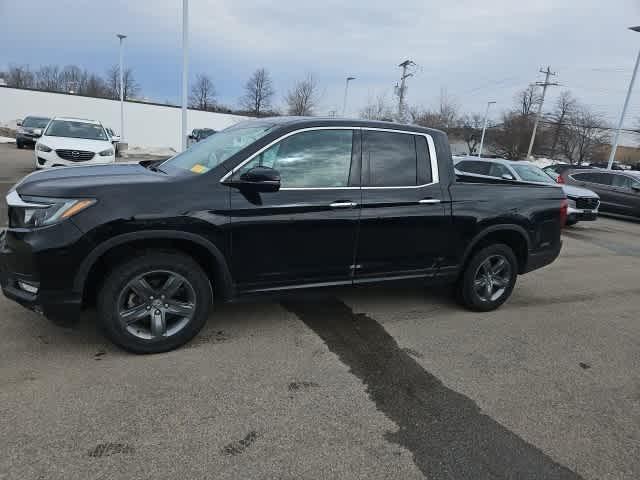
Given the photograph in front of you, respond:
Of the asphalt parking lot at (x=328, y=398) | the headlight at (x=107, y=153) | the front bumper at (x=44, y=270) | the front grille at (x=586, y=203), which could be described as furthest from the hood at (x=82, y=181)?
the front grille at (x=586, y=203)

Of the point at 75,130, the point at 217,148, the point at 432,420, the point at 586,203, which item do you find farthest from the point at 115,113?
the point at 432,420

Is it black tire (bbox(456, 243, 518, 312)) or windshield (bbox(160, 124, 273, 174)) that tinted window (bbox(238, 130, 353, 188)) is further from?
black tire (bbox(456, 243, 518, 312))

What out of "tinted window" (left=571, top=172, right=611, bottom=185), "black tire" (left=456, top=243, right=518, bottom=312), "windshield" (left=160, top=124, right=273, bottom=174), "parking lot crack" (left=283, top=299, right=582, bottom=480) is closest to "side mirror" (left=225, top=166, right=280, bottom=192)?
"windshield" (left=160, top=124, right=273, bottom=174)

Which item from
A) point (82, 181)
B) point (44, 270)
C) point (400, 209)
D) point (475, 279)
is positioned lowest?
point (475, 279)

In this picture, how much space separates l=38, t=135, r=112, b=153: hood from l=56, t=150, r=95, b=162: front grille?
88 mm

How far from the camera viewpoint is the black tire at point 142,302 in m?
3.23

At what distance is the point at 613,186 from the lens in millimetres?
14875

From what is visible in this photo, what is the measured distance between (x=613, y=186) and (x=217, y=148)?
1526cm

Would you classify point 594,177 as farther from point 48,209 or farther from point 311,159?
point 48,209

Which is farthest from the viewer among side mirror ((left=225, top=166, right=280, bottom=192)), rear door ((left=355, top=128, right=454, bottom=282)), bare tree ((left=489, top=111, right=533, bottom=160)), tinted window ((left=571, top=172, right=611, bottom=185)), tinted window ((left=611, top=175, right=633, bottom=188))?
bare tree ((left=489, top=111, right=533, bottom=160))

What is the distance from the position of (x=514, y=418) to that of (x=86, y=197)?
327cm

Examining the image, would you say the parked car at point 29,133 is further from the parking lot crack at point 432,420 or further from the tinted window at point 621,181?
the tinted window at point 621,181

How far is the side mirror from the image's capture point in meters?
3.33

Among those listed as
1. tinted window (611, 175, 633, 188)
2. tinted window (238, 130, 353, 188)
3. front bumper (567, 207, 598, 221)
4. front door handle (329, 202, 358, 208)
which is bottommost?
front bumper (567, 207, 598, 221)
